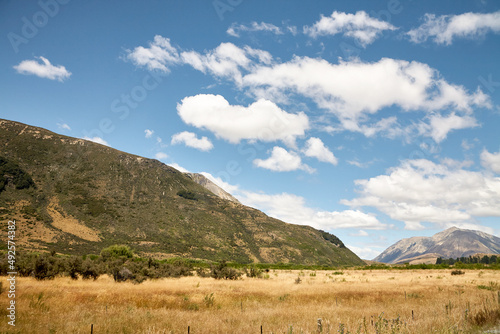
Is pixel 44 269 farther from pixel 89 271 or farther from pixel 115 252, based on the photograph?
pixel 115 252

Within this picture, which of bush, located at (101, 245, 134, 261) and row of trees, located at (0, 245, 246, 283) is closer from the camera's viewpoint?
row of trees, located at (0, 245, 246, 283)

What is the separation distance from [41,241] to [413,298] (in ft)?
266

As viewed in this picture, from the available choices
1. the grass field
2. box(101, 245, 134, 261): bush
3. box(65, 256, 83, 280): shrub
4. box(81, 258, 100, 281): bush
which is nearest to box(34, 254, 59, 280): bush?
box(65, 256, 83, 280): shrub

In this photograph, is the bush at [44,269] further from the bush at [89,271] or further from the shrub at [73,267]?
the bush at [89,271]

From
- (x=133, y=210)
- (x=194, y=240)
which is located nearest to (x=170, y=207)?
(x=133, y=210)

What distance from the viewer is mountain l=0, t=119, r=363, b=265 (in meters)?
81.1

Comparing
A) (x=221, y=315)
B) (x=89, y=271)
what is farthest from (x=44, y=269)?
(x=221, y=315)

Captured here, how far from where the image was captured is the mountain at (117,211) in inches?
3191

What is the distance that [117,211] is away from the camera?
3944 inches

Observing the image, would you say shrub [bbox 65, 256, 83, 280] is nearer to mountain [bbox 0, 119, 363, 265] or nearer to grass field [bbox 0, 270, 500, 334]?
grass field [bbox 0, 270, 500, 334]

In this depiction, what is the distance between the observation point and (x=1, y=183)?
8738cm

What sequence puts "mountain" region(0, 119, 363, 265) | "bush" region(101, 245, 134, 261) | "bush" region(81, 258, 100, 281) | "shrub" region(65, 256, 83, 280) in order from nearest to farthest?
1. "shrub" region(65, 256, 83, 280)
2. "bush" region(81, 258, 100, 281)
3. "bush" region(101, 245, 134, 261)
4. "mountain" region(0, 119, 363, 265)

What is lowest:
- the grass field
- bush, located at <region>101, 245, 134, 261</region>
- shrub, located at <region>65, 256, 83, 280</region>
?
bush, located at <region>101, 245, 134, 261</region>

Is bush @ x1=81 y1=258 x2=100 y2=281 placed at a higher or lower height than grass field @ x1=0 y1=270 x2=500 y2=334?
lower
